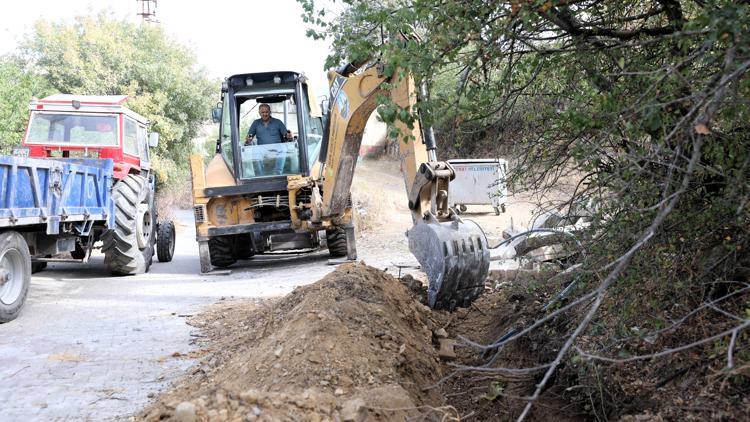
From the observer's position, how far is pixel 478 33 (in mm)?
3787

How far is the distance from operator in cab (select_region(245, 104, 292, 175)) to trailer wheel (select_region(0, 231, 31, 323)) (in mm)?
4523

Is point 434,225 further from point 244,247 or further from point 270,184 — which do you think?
point 244,247

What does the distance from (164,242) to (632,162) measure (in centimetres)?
1241

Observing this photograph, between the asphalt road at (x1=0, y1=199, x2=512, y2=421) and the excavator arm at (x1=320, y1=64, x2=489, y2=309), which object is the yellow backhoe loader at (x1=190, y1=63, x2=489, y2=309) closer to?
the asphalt road at (x1=0, y1=199, x2=512, y2=421)

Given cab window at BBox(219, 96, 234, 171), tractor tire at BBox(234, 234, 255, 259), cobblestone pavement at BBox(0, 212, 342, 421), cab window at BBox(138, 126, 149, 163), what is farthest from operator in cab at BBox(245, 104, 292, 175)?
cab window at BBox(138, 126, 149, 163)

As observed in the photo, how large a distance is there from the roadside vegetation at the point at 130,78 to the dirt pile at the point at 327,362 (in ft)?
64.5

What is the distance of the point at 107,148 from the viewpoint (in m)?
12.1

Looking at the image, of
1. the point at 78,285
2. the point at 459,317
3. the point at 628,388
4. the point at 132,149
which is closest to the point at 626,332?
the point at 628,388

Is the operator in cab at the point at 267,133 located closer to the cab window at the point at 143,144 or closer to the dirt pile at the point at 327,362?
the cab window at the point at 143,144

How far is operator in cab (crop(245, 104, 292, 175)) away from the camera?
1202 cm

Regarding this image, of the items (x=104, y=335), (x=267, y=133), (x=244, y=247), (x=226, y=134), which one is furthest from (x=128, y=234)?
(x=104, y=335)

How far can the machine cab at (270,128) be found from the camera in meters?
12.0

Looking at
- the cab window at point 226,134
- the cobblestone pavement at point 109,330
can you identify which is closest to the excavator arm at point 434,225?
the cobblestone pavement at point 109,330

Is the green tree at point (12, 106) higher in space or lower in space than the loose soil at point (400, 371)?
higher
